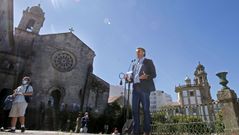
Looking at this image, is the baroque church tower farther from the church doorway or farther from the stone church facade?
the church doorway

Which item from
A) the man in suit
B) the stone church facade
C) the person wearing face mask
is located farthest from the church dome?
the man in suit

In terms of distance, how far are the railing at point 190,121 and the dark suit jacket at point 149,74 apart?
3.52m

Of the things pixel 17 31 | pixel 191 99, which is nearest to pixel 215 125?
pixel 17 31

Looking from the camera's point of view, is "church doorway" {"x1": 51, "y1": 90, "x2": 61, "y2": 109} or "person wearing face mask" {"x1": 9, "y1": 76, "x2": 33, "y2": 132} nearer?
"person wearing face mask" {"x1": 9, "y1": 76, "x2": 33, "y2": 132}

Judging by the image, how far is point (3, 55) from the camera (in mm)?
23078

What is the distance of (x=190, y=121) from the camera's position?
28.7 ft

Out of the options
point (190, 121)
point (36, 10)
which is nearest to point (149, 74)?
point (190, 121)

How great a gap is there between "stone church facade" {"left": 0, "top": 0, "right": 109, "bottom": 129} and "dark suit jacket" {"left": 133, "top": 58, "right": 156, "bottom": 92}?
1959 cm

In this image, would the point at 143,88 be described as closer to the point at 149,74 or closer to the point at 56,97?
the point at 149,74

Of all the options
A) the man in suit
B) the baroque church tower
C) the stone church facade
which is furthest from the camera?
the baroque church tower

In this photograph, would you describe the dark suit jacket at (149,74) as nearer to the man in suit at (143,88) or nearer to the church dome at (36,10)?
the man in suit at (143,88)

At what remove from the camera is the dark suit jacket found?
182 inches

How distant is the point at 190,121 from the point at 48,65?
20.0 metres

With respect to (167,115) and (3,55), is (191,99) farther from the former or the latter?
(167,115)
